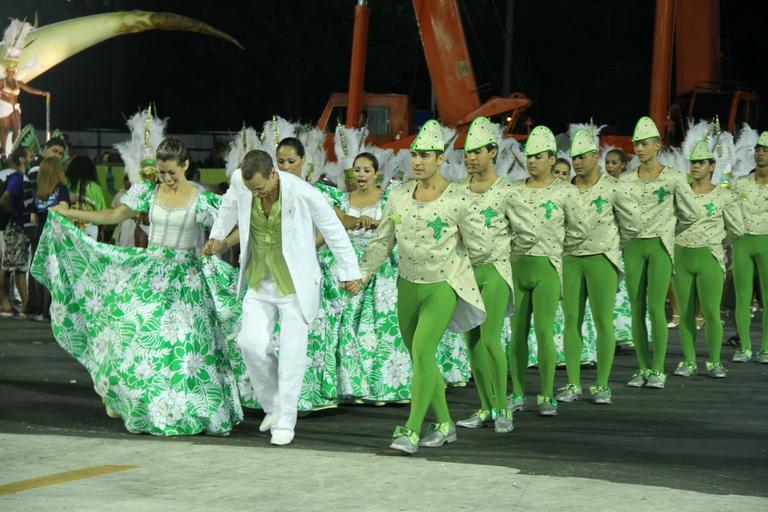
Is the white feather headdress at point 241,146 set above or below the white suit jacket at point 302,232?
above

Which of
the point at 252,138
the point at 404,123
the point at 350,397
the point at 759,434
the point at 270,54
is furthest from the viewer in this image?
the point at 270,54

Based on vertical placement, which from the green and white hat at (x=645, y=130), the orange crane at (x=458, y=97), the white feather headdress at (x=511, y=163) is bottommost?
the white feather headdress at (x=511, y=163)

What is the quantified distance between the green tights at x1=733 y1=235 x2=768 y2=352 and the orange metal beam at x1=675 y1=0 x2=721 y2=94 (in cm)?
1116

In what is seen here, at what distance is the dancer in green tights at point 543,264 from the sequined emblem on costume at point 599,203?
97 cm

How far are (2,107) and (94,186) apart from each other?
9180 millimetres

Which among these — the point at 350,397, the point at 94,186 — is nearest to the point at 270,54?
the point at 94,186

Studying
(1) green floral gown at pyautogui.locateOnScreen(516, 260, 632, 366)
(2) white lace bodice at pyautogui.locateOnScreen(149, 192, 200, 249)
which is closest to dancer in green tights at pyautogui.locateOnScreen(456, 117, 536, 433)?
(2) white lace bodice at pyautogui.locateOnScreen(149, 192, 200, 249)

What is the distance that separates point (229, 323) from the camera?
10.4 meters

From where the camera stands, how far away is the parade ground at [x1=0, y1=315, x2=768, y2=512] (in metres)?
7.49

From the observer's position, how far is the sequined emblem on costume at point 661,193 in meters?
12.6

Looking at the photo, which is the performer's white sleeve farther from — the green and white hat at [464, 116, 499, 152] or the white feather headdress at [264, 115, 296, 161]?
the white feather headdress at [264, 115, 296, 161]

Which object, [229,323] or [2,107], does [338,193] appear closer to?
[229,323]

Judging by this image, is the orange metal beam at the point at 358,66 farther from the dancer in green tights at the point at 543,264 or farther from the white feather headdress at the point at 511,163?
the dancer in green tights at the point at 543,264

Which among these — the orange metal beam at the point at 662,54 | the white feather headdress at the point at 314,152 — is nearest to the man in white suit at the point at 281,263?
the white feather headdress at the point at 314,152
